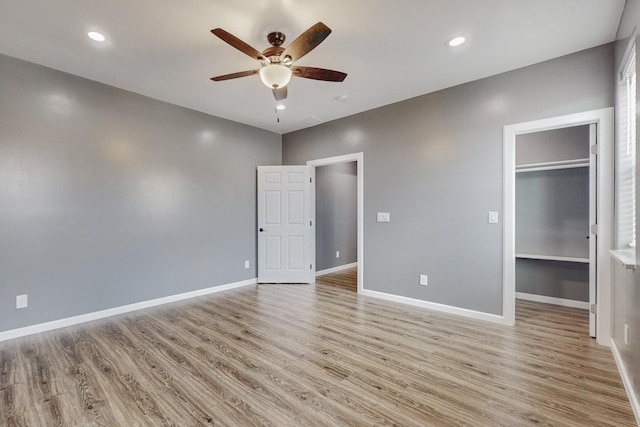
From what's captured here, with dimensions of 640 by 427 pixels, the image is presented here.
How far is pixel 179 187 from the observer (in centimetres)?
425

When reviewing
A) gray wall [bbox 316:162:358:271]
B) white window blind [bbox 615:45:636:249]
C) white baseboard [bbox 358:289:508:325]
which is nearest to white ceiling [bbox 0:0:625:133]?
white window blind [bbox 615:45:636:249]

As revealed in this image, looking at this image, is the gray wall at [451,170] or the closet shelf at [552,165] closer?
the gray wall at [451,170]

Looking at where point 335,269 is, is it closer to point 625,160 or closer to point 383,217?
point 383,217

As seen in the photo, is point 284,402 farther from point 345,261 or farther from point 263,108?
point 345,261

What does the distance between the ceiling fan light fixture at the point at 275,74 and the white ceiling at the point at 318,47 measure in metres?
0.37

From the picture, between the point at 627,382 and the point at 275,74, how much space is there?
3.47 m

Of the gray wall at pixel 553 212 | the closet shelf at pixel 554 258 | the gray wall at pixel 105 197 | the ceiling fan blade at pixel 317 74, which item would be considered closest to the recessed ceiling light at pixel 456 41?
the ceiling fan blade at pixel 317 74

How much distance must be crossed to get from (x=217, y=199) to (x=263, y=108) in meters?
1.61

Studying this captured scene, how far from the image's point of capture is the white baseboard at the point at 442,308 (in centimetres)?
330

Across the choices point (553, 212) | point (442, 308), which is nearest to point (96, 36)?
point (442, 308)

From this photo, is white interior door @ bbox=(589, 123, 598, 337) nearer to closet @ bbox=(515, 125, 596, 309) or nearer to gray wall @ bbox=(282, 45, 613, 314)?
gray wall @ bbox=(282, 45, 613, 314)

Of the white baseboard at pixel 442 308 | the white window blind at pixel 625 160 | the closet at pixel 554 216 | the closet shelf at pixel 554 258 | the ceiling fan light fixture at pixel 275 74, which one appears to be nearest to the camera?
the white window blind at pixel 625 160

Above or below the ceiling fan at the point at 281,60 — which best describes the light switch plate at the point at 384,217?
below

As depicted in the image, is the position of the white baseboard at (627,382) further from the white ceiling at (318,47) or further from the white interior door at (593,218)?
the white ceiling at (318,47)
